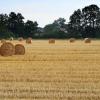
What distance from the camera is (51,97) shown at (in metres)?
11.3

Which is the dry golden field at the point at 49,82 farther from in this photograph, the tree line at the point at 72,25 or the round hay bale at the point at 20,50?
the tree line at the point at 72,25

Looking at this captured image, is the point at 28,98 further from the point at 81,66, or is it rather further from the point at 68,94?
the point at 81,66

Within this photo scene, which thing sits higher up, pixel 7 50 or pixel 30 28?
pixel 30 28

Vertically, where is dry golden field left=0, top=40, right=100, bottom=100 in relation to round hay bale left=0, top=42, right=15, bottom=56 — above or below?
below

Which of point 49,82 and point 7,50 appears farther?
point 7,50

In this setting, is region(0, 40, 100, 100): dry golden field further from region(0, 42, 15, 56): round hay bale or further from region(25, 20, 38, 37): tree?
region(25, 20, 38, 37): tree

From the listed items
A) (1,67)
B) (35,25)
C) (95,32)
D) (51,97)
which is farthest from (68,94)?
(35,25)

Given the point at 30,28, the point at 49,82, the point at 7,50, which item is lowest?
the point at 49,82

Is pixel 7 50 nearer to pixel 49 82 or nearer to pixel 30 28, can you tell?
pixel 49 82

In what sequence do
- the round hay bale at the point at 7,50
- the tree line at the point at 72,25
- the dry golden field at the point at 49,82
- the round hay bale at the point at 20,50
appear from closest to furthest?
the dry golden field at the point at 49,82 < the round hay bale at the point at 7,50 < the round hay bale at the point at 20,50 < the tree line at the point at 72,25

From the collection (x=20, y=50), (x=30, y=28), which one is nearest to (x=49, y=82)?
(x=20, y=50)

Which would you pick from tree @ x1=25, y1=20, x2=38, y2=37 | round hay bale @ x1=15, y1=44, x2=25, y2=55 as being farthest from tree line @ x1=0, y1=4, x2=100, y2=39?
round hay bale @ x1=15, y1=44, x2=25, y2=55

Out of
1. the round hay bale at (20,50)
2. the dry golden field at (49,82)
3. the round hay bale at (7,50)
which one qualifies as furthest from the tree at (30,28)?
the dry golden field at (49,82)

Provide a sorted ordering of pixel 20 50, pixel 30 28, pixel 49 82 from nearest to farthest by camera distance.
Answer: pixel 49 82 < pixel 20 50 < pixel 30 28
